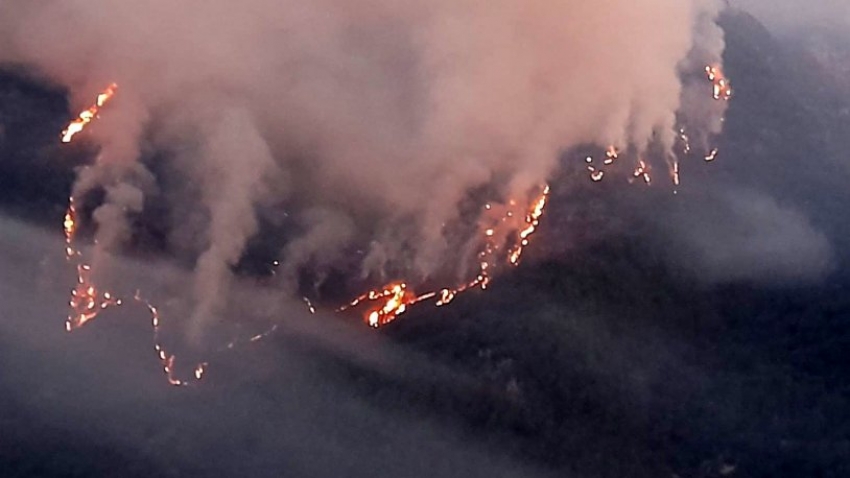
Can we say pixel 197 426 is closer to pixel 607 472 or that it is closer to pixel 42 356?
pixel 42 356

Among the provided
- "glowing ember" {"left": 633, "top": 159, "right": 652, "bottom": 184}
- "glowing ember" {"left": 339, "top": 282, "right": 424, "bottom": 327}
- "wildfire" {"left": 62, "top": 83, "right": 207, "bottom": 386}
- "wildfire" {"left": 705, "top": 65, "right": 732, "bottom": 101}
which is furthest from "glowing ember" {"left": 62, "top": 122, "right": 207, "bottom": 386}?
"wildfire" {"left": 705, "top": 65, "right": 732, "bottom": 101}

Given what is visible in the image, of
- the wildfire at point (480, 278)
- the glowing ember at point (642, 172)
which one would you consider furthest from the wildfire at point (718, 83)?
the wildfire at point (480, 278)

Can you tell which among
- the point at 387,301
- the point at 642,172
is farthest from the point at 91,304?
the point at 642,172

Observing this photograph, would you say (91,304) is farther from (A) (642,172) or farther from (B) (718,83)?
(B) (718,83)

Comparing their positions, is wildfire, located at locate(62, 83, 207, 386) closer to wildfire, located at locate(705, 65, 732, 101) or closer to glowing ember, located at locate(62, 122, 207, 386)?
glowing ember, located at locate(62, 122, 207, 386)

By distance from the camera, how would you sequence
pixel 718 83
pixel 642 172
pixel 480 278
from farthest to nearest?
pixel 718 83
pixel 642 172
pixel 480 278

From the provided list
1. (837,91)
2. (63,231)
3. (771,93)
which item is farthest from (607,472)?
(837,91)

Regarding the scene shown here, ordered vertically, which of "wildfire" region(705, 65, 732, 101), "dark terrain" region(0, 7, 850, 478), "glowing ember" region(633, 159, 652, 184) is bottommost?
"dark terrain" region(0, 7, 850, 478)

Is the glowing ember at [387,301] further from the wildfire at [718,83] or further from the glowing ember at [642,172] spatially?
the wildfire at [718,83]
